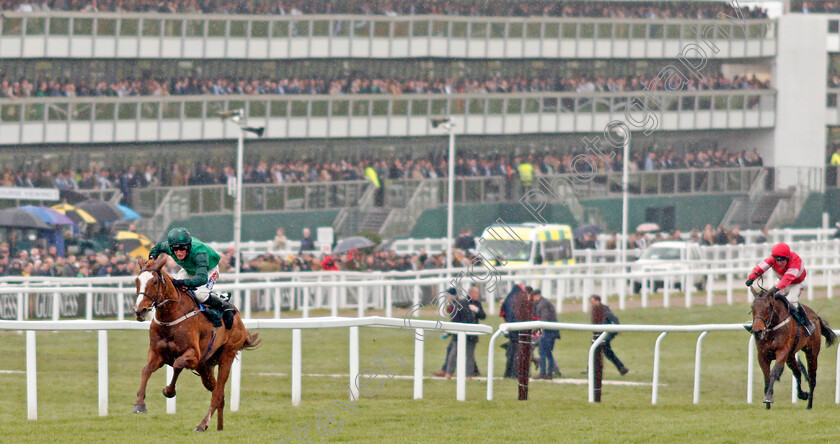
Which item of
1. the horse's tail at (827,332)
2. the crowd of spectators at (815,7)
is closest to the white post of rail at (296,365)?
the horse's tail at (827,332)

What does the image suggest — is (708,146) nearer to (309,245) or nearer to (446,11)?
(446,11)

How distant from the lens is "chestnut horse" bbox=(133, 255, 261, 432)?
8305 millimetres

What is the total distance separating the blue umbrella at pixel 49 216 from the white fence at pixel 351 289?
14.4 ft

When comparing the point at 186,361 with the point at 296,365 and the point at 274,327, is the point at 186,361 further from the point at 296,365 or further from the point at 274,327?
the point at 296,365

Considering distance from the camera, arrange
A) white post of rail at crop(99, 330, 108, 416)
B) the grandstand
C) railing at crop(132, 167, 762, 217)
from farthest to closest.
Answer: the grandstand < railing at crop(132, 167, 762, 217) < white post of rail at crop(99, 330, 108, 416)

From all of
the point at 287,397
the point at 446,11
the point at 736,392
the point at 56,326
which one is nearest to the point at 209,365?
the point at 56,326

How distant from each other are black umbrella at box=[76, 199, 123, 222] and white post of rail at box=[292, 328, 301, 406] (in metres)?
16.1

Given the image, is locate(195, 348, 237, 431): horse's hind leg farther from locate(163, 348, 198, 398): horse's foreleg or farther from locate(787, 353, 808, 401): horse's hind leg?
locate(787, 353, 808, 401): horse's hind leg

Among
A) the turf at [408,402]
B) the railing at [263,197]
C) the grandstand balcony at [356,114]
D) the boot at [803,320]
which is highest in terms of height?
the grandstand balcony at [356,114]

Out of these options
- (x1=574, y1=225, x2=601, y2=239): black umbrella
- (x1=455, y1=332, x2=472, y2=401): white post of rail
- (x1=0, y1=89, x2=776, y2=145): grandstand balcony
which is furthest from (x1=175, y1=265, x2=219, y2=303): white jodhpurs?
(x1=0, y1=89, x2=776, y2=145): grandstand balcony

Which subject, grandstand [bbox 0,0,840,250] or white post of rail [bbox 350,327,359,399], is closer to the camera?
white post of rail [bbox 350,327,359,399]

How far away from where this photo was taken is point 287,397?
1180 cm

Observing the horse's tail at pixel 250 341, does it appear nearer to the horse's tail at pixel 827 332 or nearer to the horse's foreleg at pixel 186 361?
the horse's foreleg at pixel 186 361

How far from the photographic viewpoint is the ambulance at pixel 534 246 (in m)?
23.5
